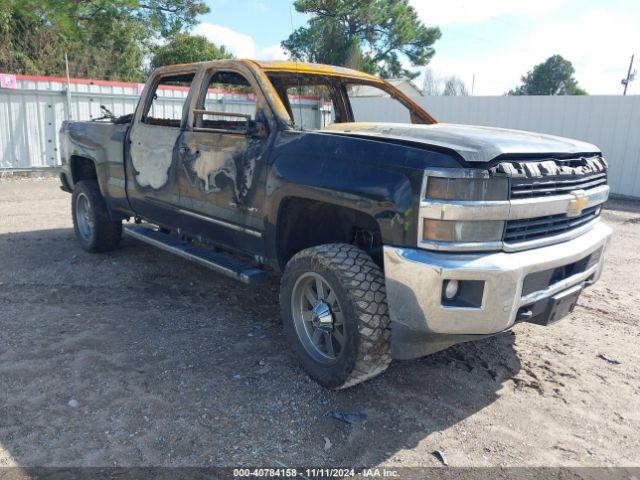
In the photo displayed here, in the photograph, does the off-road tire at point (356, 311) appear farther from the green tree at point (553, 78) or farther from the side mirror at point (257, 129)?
the green tree at point (553, 78)

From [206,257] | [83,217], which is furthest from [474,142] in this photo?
[83,217]

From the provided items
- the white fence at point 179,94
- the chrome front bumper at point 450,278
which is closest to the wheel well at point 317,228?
the chrome front bumper at point 450,278

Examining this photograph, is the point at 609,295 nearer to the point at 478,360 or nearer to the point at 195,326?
the point at 478,360

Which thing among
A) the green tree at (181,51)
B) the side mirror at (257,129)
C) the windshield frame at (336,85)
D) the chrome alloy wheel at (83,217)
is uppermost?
the green tree at (181,51)

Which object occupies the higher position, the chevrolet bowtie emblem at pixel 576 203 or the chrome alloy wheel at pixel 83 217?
the chevrolet bowtie emblem at pixel 576 203

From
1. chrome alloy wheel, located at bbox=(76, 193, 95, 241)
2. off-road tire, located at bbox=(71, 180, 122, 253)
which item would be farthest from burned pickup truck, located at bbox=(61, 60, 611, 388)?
chrome alloy wheel, located at bbox=(76, 193, 95, 241)

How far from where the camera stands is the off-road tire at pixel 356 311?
2885 millimetres

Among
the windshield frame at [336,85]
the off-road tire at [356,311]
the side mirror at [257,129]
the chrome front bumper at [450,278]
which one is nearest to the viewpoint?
the chrome front bumper at [450,278]

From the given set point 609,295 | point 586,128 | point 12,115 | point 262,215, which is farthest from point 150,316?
point 586,128

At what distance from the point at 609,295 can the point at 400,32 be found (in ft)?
110

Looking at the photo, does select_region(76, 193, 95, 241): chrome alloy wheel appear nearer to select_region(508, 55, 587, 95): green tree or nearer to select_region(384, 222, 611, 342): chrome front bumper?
select_region(384, 222, 611, 342): chrome front bumper

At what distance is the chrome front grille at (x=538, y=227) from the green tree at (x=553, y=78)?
52.6 meters

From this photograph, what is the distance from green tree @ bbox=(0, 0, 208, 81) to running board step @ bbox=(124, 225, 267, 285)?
21247 millimetres

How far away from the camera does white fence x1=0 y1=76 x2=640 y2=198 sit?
12.3 meters
